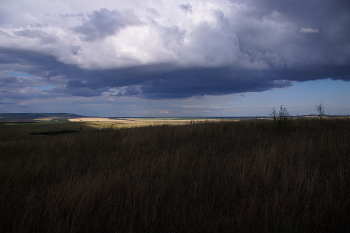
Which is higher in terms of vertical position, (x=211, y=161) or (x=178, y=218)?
(x=211, y=161)

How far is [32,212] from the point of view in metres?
3.10

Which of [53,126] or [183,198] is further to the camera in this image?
[53,126]

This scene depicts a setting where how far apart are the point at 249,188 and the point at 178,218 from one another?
1707 millimetres

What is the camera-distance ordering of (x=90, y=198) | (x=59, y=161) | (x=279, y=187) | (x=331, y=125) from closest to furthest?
(x=90, y=198) < (x=279, y=187) < (x=59, y=161) < (x=331, y=125)

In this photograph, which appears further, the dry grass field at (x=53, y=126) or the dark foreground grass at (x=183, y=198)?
the dry grass field at (x=53, y=126)

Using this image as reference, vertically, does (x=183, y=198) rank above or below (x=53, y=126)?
below

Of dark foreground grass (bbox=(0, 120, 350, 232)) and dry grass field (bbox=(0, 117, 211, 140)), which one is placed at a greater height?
dry grass field (bbox=(0, 117, 211, 140))

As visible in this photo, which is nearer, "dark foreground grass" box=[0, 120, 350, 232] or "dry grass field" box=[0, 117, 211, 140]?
"dark foreground grass" box=[0, 120, 350, 232]

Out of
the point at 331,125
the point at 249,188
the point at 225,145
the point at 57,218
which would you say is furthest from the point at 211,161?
the point at 331,125

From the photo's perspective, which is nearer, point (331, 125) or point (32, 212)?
point (32, 212)

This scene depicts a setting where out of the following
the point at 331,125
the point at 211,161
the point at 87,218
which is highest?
the point at 331,125

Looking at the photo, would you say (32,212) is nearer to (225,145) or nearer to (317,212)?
(317,212)

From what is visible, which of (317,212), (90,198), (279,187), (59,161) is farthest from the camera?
(59,161)

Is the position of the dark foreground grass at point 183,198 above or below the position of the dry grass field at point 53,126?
below
